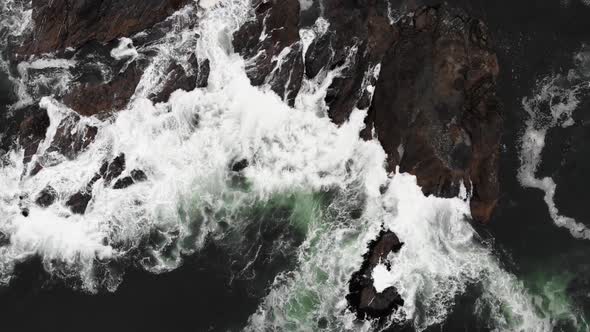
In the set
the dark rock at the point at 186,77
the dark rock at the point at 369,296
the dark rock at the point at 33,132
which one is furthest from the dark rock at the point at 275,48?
the dark rock at the point at 33,132

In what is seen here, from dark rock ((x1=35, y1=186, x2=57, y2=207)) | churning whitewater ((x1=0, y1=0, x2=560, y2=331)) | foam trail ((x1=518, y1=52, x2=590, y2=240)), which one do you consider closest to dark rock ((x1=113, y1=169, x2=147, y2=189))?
churning whitewater ((x1=0, y1=0, x2=560, y2=331))

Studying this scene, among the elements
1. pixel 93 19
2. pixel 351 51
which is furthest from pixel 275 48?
pixel 93 19

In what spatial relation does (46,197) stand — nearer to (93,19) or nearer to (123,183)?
(123,183)

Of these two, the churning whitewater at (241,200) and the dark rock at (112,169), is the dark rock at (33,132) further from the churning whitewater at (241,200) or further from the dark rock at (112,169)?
the dark rock at (112,169)

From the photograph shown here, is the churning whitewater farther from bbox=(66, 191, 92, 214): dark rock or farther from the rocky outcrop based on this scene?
bbox=(66, 191, 92, 214): dark rock

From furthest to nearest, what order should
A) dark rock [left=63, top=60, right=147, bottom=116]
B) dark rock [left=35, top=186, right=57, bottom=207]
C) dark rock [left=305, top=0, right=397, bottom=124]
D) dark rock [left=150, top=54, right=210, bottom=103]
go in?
dark rock [left=150, top=54, right=210, bottom=103]
dark rock [left=305, top=0, right=397, bottom=124]
dark rock [left=63, top=60, right=147, bottom=116]
dark rock [left=35, top=186, right=57, bottom=207]

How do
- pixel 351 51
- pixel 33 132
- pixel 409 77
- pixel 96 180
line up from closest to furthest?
pixel 409 77
pixel 96 180
pixel 351 51
pixel 33 132
